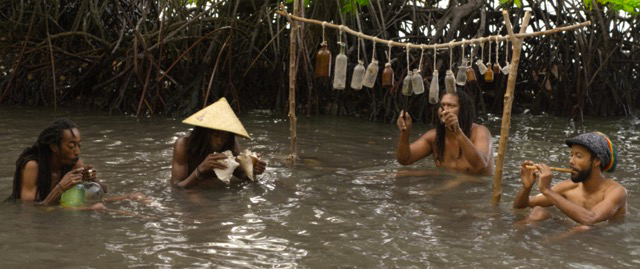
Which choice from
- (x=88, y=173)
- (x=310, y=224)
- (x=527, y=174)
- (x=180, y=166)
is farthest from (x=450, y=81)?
(x=88, y=173)

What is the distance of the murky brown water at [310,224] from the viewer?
4.16 meters

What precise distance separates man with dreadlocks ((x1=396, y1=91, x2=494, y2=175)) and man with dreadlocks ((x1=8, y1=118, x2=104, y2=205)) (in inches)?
87.7

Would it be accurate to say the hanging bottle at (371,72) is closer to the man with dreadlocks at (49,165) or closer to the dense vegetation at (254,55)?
the man with dreadlocks at (49,165)

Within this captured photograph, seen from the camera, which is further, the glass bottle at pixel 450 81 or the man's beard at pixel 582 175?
the glass bottle at pixel 450 81

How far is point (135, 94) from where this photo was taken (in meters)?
10.2

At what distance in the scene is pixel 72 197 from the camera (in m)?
4.94

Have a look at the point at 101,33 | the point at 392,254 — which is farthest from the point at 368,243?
the point at 101,33

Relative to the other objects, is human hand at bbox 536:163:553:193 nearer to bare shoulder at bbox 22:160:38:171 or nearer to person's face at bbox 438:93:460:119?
person's face at bbox 438:93:460:119

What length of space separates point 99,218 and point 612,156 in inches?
112

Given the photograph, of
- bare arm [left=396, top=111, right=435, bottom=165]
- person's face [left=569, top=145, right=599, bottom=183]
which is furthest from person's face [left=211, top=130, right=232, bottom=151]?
person's face [left=569, top=145, right=599, bottom=183]

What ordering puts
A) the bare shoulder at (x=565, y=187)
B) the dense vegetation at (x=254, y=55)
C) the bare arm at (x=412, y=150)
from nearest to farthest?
1. the bare shoulder at (x=565, y=187)
2. the bare arm at (x=412, y=150)
3. the dense vegetation at (x=254, y=55)

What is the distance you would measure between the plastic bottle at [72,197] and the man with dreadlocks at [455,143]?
2.23 m

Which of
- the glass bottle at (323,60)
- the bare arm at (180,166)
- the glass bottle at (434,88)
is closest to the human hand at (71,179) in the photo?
the bare arm at (180,166)

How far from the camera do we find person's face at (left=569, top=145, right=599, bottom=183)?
4.75m
